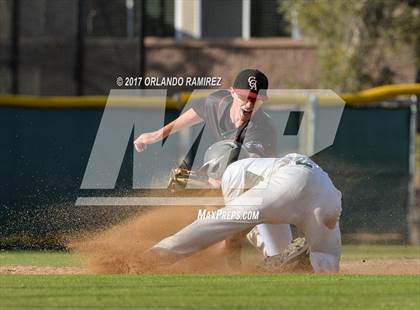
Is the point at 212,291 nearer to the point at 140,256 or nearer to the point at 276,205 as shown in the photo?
the point at 276,205

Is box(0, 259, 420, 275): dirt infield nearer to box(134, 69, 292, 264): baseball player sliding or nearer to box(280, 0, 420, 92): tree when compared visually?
box(134, 69, 292, 264): baseball player sliding

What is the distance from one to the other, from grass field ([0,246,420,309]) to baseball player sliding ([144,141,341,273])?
2.47ft

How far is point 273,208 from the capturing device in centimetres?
981

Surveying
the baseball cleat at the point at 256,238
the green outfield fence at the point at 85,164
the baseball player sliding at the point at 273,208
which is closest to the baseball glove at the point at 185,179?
the baseball cleat at the point at 256,238

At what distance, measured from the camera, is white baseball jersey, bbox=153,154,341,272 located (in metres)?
9.79

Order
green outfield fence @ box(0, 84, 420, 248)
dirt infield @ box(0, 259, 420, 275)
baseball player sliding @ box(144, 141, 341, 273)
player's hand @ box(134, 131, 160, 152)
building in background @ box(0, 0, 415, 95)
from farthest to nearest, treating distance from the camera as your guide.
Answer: building in background @ box(0, 0, 415, 95) → green outfield fence @ box(0, 84, 420, 248) → player's hand @ box(134, 131, 160, 152) → dirt infield @ box(0, 259, 420, 275) → baseball player sliding @ box(144, 141, 341, 273)

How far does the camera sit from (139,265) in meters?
10.1

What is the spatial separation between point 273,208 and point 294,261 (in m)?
0.71

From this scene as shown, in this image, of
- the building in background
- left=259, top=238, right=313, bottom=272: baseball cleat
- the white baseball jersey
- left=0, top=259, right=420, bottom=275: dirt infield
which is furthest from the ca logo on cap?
the building in background

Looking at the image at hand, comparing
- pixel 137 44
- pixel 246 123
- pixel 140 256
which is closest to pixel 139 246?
pixel 140 256

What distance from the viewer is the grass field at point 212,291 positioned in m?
7.46

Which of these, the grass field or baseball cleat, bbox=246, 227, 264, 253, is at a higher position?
the grass field

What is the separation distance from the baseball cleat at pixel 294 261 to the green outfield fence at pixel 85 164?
2456mm

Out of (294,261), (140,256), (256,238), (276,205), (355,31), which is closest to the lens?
(276,205)
